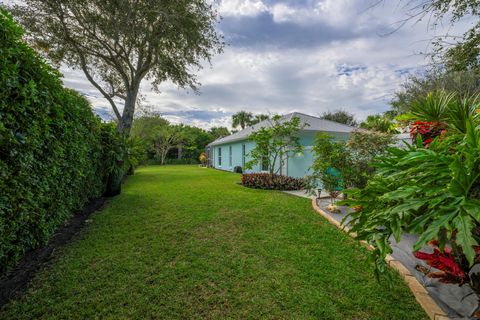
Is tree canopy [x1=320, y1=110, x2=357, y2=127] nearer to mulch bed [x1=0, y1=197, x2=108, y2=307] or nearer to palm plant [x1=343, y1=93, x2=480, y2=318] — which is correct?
palm plant [x1=343, y1=93, x2=480, y2=318]

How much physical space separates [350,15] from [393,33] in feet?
4.19

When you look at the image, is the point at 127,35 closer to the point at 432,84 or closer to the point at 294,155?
the point at 294,155

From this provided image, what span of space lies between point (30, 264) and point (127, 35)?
9.55 metres

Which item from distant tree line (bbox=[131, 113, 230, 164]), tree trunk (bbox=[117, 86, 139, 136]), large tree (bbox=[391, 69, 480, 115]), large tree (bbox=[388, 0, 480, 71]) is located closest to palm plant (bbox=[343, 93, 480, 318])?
large tree (bbox=[388, 0, 480, 71])

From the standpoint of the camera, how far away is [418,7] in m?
4.43

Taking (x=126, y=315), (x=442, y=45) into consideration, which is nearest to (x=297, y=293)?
(x=126, y=315)

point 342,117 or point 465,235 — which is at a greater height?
point 342,117

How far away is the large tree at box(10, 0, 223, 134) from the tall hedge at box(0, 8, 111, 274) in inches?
234

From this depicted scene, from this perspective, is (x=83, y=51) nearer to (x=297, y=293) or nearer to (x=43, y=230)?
(x=43, y=230)

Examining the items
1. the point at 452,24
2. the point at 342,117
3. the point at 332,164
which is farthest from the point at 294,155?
the point at 342,117

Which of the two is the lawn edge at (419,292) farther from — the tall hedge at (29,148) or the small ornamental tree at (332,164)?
the tall hedge at (29,148)

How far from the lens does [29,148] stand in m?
2.29

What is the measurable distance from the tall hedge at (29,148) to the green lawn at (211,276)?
601 millimetres

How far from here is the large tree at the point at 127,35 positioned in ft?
28.8
